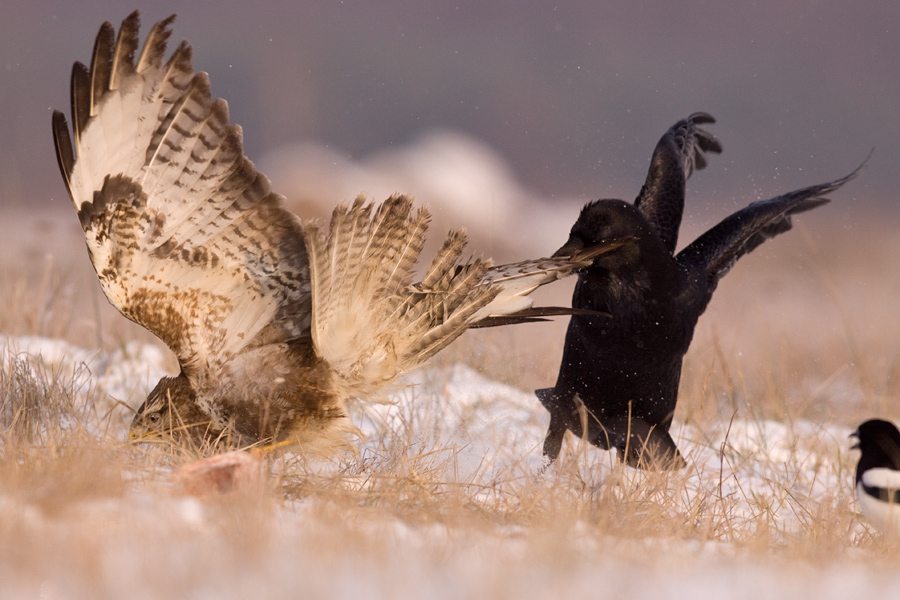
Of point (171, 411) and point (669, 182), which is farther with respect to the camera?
point (669, 182)

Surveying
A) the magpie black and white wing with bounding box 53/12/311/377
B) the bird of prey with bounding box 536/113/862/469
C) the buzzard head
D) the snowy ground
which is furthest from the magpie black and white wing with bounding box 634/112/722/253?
the buzzard head

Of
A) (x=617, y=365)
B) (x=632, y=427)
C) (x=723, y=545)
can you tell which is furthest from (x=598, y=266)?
(x=723, y=545)

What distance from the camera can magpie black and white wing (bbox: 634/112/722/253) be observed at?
4.50 meters

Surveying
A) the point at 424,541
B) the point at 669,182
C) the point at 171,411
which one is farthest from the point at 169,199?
the point at 669,182

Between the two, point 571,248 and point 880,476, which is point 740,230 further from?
point 880,476

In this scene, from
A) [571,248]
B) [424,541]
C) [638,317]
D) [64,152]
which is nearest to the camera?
[424,541]

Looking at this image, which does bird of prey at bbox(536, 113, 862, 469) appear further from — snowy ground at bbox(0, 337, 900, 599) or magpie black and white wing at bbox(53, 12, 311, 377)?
magpie black and white wing at bbox(53, 12, 311, 377)

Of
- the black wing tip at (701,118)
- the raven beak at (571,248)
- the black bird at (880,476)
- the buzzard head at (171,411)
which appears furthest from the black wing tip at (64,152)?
the black wing tip at (701,118)

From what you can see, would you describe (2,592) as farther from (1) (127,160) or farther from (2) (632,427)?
(2) (632,427)

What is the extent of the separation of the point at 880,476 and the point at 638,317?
1263mm

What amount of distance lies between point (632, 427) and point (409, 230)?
6.05 feet

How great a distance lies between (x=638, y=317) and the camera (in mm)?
3777

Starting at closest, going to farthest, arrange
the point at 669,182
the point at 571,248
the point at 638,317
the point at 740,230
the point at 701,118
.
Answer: the point at 571,248 → the point at 638,317 → the point at 740,230 → the point at 669,182 → the point at 701,118

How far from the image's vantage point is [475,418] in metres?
5.49
